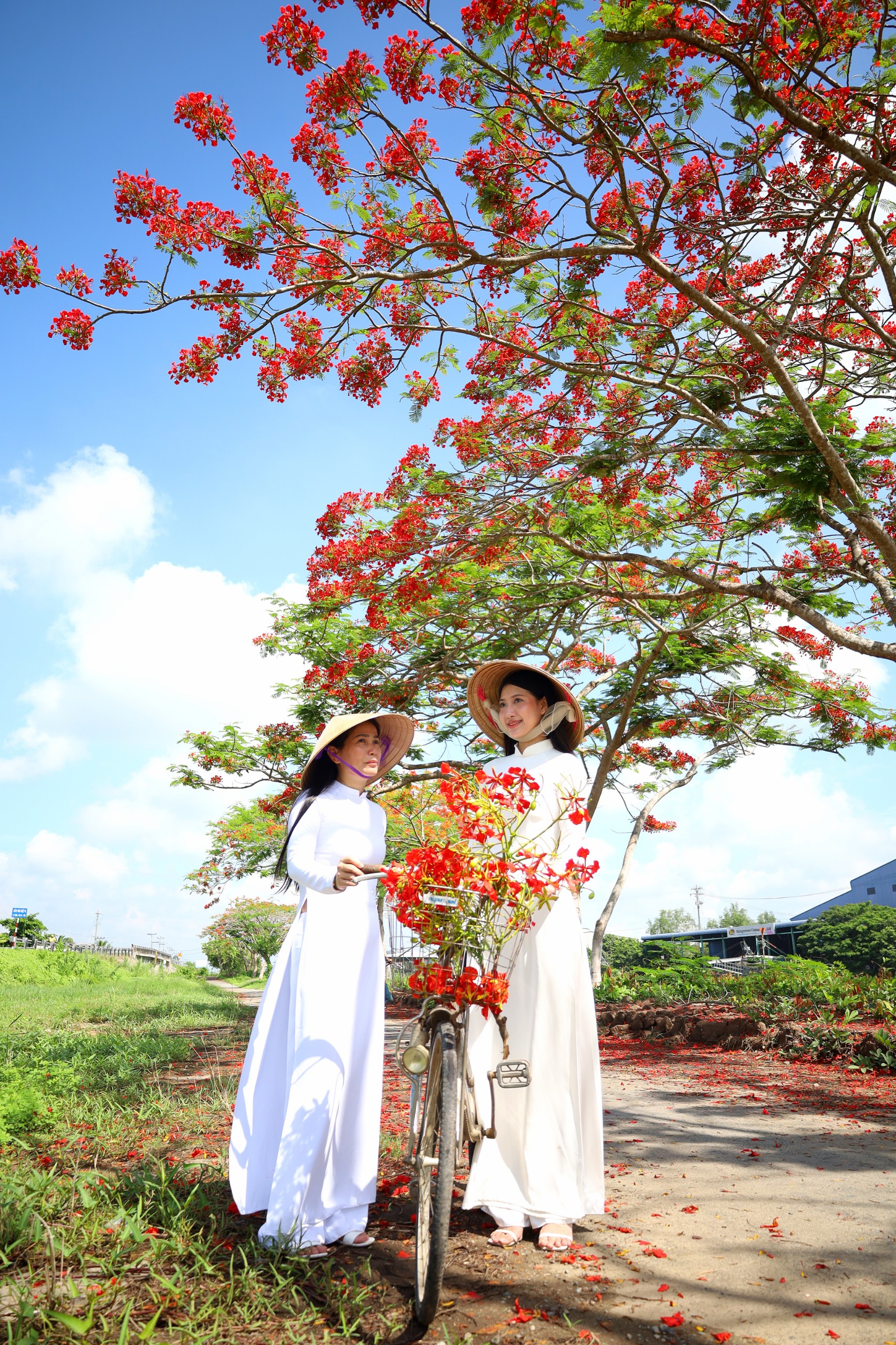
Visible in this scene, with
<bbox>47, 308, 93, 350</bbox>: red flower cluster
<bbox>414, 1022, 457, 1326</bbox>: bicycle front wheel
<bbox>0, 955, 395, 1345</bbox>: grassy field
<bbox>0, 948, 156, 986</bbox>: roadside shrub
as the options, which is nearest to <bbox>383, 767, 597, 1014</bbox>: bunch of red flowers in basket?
<bbox>414, 1022, 457, 1326</bbox>: bicycle front wheel

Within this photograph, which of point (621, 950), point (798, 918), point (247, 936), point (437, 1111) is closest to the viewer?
point (437, 1111)

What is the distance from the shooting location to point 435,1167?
2123 millimetres

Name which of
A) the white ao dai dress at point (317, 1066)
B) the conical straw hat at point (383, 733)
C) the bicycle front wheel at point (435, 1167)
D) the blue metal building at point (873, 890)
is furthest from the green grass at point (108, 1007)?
the blue metal building at point (873, 890)

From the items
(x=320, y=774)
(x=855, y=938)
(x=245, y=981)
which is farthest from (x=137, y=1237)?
(x=245, y=981)

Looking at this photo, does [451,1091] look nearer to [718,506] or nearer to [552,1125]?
[552,1125]

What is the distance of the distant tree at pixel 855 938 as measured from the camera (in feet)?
52.5

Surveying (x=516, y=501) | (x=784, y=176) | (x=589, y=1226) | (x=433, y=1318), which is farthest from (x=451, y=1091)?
(x=784, y=176)

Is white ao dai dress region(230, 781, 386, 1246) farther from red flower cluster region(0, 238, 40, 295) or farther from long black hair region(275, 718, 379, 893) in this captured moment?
red flower cluster region(0, 238, 40, 295)

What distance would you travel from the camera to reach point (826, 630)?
239 inches

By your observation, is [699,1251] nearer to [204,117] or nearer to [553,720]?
[553,720]

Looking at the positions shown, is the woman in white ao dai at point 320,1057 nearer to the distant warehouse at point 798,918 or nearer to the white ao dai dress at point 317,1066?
the white ao dai dress at point 317,1066

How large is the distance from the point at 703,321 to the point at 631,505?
6.30ft

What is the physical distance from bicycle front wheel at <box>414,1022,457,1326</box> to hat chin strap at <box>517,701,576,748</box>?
1155 millimetres

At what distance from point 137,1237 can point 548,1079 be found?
51.8 inches
